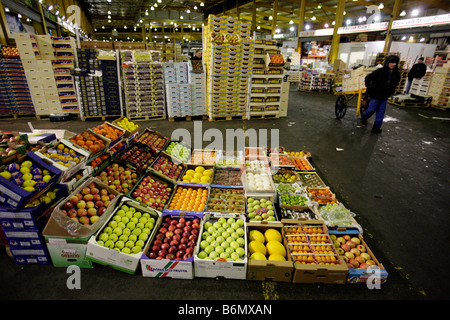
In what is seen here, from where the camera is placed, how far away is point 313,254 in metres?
2.79

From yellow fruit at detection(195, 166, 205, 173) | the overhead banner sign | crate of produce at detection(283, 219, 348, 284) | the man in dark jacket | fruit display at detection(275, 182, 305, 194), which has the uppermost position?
the overhead banner sign

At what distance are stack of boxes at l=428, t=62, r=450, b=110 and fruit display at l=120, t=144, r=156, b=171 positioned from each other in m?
14.4

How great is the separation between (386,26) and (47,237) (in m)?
20.7

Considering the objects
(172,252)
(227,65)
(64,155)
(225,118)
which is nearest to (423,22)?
(227,65)

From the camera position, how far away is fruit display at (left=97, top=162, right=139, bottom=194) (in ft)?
11.9

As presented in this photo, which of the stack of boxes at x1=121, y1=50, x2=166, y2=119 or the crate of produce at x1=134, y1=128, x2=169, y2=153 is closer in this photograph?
the crate of produce at x1=134, y1=128, x2=169, y2=153

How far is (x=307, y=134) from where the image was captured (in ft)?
26.7

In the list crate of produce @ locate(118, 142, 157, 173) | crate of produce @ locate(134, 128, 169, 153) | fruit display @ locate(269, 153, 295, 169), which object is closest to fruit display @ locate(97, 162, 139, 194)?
crate of produce @ locate(118, 142, 157, 173)

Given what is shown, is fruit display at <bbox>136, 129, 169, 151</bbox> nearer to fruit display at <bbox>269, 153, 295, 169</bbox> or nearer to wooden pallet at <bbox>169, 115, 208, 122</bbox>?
fruit display at <bbox>269, 153, 295, 169</bbox>

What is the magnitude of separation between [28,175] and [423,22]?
18.2 meters

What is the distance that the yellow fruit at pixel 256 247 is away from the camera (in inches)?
112

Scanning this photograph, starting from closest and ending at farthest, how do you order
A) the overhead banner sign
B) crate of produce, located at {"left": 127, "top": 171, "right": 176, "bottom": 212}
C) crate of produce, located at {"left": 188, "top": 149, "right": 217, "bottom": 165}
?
1. crate of produce, located at {"left": 127, "top": 171, "right": 176, "bottom": 212}
2. crate of produce, located at {"left": 188, "top": 149, "right": 217, "bottom": 165}
3. the overhead banner sign

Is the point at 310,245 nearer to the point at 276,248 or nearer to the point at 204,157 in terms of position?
the point at 276,248
